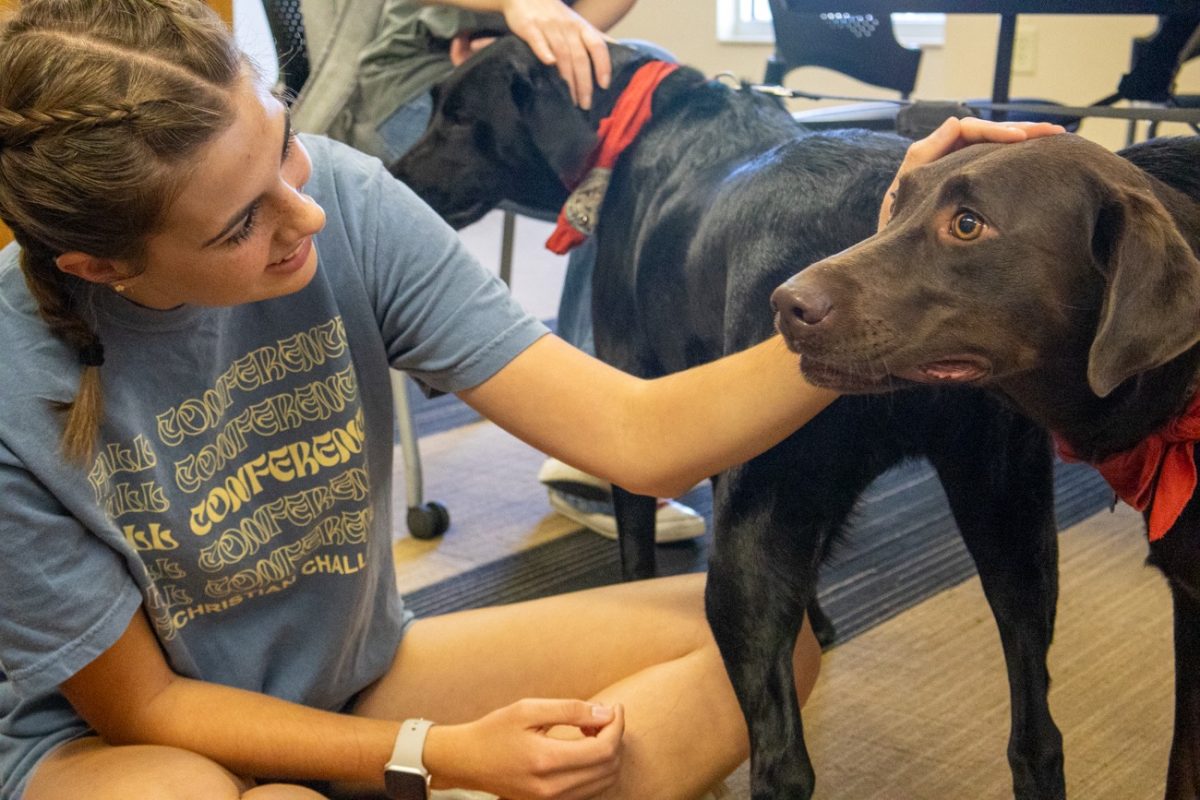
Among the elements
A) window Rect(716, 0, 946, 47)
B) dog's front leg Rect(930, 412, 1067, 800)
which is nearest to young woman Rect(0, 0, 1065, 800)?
dog's front leg Rect(930, 412, 1067, 800)

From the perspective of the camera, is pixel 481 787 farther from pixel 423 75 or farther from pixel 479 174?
pixel 423 75

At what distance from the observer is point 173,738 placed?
1.26 meters

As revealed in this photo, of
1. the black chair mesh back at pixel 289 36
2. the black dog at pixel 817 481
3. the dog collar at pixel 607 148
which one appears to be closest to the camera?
the black dog at pixel 817 481

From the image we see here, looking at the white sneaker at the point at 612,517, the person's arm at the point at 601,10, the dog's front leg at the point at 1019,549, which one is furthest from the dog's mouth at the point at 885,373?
the person's arm at the point at 601,10

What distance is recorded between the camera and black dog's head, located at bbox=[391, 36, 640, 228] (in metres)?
2.02

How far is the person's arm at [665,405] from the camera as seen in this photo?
1244mm

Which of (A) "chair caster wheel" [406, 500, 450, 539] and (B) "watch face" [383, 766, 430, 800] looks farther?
(A) "chair caster wheel" [406, 500, 450, 539]

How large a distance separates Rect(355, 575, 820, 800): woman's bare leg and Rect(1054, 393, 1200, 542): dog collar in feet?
1.47

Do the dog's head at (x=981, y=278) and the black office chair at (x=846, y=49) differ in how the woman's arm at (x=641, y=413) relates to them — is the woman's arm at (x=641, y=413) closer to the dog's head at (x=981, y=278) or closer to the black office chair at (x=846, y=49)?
the dog's head at (x=981, y=278)

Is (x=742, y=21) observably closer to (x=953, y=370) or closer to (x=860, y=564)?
(x=860, y=564)

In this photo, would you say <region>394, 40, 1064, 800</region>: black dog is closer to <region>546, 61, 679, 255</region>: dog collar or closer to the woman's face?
<region>546, 61, 679, 255</region>: dog collar

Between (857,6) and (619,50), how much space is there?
1.33 ft

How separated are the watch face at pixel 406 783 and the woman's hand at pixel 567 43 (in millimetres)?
1151

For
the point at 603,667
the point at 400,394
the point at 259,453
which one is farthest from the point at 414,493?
the point at 259,453
